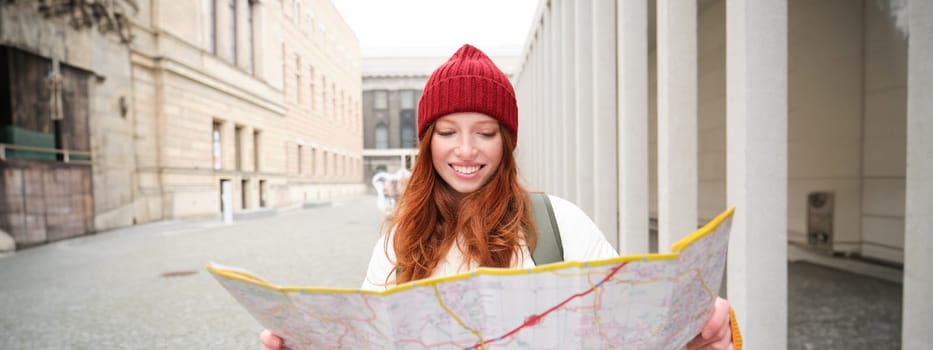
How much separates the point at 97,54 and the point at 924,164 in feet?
39.8

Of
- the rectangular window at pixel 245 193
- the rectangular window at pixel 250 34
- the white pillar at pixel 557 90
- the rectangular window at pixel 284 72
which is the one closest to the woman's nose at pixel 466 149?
the white pillar at pixel 557 90

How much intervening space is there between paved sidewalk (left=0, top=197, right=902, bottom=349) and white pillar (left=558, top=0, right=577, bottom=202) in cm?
285

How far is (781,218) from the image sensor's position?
7.47 feet

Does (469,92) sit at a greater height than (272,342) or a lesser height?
greater

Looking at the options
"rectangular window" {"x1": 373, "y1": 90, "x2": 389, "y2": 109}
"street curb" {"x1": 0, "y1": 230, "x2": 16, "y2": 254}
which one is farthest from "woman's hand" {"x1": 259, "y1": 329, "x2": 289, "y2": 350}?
"rectangular window" {"x1": 373, "y1": 90, "x2": 389, "y2": 109}

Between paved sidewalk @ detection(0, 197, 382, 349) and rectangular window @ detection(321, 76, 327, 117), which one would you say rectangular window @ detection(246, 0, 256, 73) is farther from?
rectangular window @ detection(321, 76, 327, 117)

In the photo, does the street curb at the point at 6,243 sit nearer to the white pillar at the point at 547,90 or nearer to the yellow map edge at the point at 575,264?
the white pillar at the point at 547,90

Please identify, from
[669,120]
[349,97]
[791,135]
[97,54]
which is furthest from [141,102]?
[349,97]

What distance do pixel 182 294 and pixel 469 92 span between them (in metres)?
4.90

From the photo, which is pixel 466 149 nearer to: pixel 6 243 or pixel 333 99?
pixel 6 243

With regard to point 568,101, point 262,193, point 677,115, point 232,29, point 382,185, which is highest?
point 232,29

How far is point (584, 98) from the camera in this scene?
Result: 5.50m

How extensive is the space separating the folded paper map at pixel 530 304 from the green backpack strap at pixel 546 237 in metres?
0.47

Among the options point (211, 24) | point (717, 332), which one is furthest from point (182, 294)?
point (211, 24)
